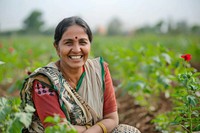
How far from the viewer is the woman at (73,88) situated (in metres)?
2.54

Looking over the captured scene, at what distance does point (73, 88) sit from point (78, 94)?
0.28 feet

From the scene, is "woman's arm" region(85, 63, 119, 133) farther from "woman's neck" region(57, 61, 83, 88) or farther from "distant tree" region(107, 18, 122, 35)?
"distant tree" region(107, 18, 122, 35)

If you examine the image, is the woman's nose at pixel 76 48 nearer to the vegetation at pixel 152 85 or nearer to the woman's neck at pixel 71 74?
the woman's neck at pixel 71 74

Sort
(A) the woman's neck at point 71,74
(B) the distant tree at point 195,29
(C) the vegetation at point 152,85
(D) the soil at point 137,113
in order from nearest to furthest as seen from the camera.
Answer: (C) the vegetation at point 152,85 → (A) the woman's neck at point 71,74 → (D) the soil at point 137,113 → (B) the distant tree at point 195,29

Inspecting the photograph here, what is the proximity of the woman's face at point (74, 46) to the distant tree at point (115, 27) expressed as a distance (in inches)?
1685

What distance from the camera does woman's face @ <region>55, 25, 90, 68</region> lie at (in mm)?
2611

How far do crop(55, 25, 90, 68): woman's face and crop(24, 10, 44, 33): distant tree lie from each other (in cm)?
4396

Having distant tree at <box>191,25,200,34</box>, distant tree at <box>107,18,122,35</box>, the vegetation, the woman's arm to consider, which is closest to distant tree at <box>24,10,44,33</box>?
distant tree at <box>107,18,122,35</box>

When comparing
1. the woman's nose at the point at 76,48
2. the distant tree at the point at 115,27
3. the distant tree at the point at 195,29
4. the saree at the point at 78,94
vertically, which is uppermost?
the woman's nose at the point at 76,48

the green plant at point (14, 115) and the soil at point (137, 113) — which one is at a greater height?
the green plant at point (14, 115)

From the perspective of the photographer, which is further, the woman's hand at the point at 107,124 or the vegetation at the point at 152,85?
the woman's hand at the point at 107,124

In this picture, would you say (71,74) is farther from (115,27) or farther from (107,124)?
(115,27)

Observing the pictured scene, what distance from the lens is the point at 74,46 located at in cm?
264

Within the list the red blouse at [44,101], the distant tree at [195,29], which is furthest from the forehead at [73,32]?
the distant tree at [195,29]
